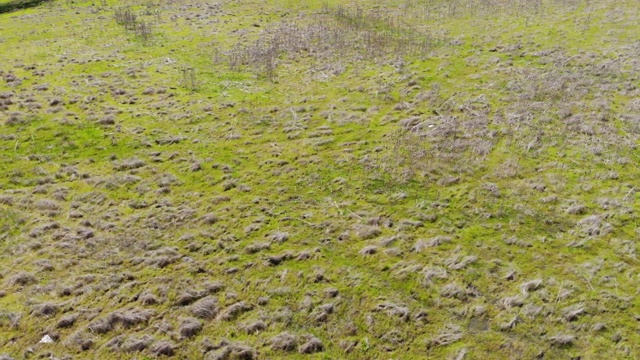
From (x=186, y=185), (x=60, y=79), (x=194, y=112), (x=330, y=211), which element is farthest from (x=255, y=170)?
(x=60, y=79)

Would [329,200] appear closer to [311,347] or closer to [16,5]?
[311,347]

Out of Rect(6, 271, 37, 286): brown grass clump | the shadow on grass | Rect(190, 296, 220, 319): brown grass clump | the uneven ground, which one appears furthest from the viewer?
the shadow on grass

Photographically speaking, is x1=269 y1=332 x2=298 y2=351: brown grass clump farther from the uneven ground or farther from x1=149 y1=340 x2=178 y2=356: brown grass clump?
x1=149 y1=340 x2=178 y2=356: brown grass clump

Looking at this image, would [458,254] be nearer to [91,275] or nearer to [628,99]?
[91,275]

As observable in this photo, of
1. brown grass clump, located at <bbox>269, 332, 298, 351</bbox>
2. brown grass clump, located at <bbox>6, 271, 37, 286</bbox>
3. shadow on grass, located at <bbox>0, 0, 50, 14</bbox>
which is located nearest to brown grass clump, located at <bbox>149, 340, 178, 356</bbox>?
brown grass clump, located at <bbox>269, 332, 298, 351</bbox>

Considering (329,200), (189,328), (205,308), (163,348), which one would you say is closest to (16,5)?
(329,200)

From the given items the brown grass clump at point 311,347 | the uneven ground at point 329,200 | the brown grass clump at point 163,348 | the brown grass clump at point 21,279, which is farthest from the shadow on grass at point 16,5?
the brown grass clump at point 311,347

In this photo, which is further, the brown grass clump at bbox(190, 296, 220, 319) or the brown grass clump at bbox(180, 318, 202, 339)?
the brown grass clump at bbox(190, 296, 220, 319)
